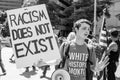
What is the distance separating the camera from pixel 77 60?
3332 mm

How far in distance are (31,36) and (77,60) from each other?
0.79m

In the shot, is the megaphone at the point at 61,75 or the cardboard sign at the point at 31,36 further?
the cardboard sign at the point at 31,36

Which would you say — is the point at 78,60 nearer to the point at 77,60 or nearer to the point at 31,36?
the point at 77,60

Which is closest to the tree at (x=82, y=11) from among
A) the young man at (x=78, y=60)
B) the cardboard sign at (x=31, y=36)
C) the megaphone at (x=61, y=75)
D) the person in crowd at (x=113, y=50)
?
the person in crowd at (x=113, y=50)

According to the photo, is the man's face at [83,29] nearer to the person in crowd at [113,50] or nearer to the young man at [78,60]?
the young man at [78,60]

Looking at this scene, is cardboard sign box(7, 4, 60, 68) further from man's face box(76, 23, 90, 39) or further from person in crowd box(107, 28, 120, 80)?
person in crowd box(107, 28, 120, 80)

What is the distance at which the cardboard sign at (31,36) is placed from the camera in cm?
353

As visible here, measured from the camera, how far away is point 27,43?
3.63m

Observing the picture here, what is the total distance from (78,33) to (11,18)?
3.53 feet

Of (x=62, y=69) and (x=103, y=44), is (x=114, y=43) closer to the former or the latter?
(x=103, y=44)

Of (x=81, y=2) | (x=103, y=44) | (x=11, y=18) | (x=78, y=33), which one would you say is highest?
(x=81, y=2)

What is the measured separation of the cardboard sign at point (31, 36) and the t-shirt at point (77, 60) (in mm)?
280

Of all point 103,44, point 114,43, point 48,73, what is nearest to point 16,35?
point 114,43

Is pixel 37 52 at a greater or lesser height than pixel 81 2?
lesser
